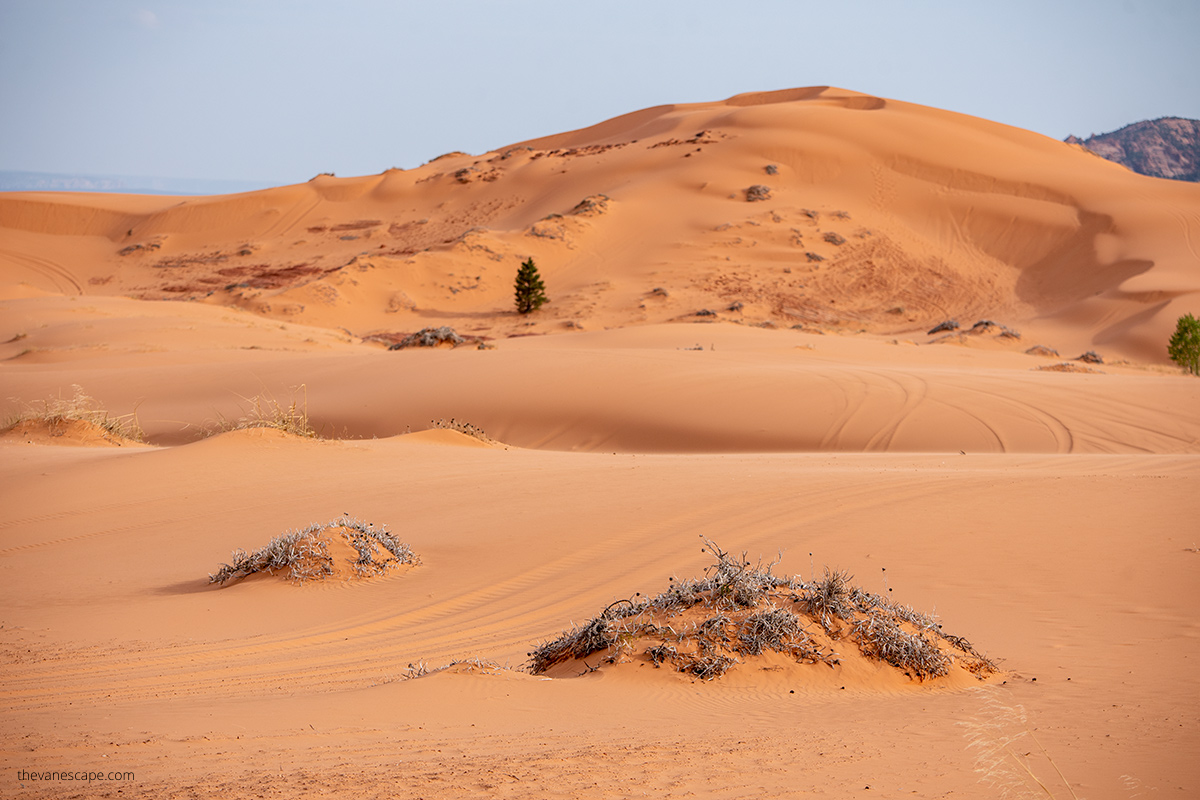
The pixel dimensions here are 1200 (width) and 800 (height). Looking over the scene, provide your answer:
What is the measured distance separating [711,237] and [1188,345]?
829 inches

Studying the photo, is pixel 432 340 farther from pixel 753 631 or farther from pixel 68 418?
pixel 753 631

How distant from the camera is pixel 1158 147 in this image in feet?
421

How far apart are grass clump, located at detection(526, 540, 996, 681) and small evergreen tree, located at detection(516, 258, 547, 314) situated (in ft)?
99.3

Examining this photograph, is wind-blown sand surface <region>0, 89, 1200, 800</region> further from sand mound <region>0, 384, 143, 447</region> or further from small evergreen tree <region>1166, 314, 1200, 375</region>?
small evergreen tree <region>1166, 314, 1200, 375</region>

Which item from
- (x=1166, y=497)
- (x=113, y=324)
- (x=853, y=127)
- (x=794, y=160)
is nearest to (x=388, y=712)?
(x=1166, y=497)

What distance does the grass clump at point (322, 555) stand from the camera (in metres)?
6.73

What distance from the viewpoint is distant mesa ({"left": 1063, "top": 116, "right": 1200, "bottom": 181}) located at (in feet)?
402

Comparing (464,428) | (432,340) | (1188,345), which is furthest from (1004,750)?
(1188,345)

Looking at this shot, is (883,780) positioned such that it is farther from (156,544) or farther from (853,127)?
(853,127)

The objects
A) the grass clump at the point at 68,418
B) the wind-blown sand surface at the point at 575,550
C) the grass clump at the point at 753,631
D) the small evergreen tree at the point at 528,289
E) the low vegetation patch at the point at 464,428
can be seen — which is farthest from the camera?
the small evergreen tree at the point at 528,289

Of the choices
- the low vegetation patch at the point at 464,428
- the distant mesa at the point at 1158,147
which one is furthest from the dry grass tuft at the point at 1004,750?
the distant mesa at the point at 1158,147

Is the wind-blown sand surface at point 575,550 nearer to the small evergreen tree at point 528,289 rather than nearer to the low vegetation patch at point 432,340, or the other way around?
the low vegetation patch at point 432,340

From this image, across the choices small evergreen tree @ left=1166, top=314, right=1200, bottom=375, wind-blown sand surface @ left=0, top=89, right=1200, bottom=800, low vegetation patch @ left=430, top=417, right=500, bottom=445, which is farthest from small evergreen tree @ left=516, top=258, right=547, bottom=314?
small evergreen tree @ left=1166, top=314, right=1200, bottom=375

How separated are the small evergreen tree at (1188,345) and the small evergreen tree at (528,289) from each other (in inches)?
857
